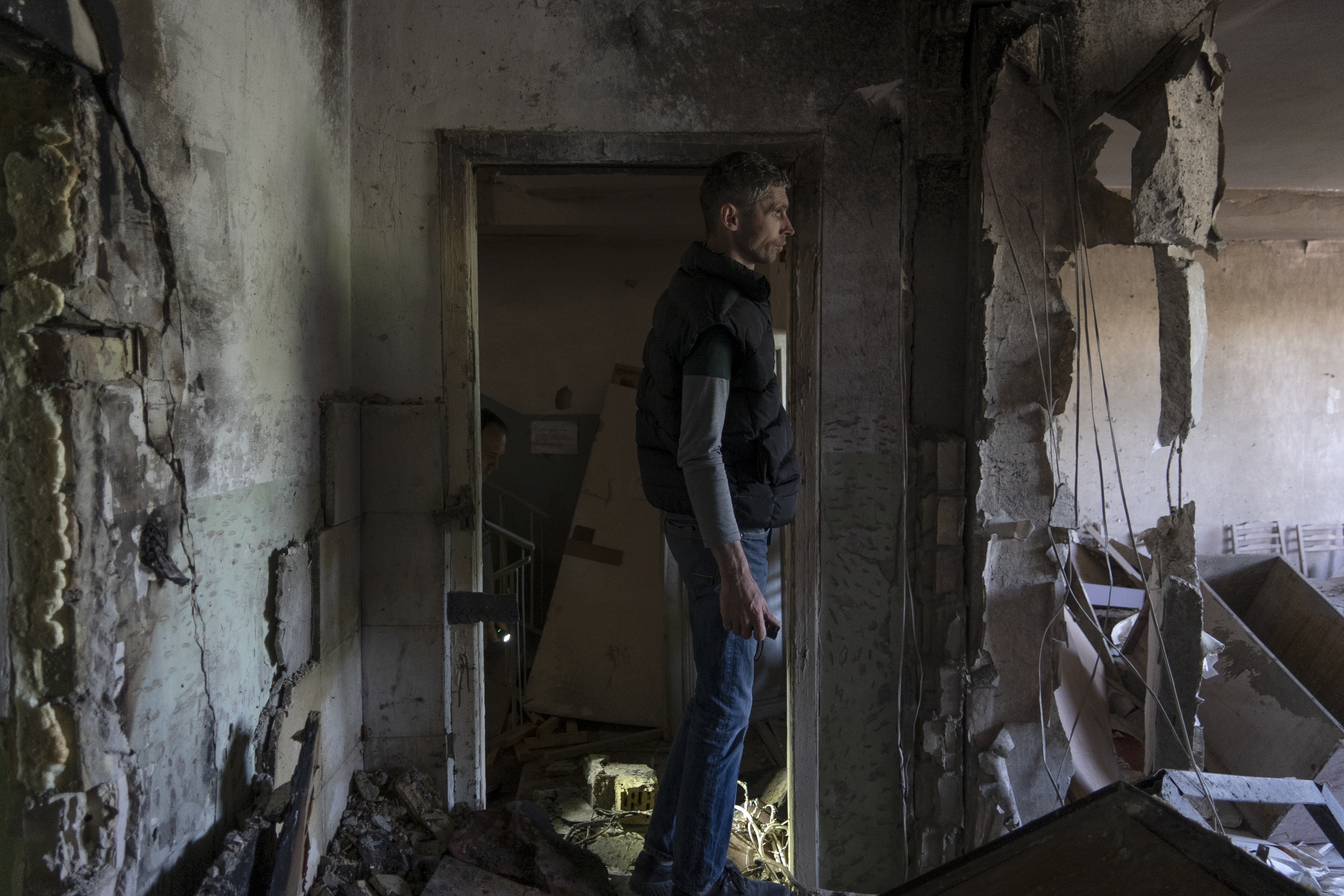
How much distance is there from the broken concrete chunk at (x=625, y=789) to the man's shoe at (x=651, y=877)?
3.63 feet

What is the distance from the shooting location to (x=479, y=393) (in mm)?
2539

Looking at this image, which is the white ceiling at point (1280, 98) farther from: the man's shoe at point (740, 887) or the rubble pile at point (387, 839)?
the rubble pile at point (387, 839)

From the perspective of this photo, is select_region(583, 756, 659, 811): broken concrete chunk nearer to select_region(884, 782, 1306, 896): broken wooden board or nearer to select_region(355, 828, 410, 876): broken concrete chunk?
select_region(355, 828, 410, 876): broken concrete chunk

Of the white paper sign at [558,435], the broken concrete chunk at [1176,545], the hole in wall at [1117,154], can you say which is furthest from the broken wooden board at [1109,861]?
the white paper sign at [558,435]

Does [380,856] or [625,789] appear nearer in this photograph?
[380,856]

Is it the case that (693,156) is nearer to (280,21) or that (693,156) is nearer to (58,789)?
(280,21)

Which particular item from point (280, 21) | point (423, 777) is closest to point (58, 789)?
point (423, 777)

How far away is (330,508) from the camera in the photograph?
7.24 ft

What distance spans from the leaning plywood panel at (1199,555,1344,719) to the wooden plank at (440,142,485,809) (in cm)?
400

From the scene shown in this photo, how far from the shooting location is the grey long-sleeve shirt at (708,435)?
1796 mm

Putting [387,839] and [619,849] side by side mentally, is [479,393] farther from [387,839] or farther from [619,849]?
[619,849]

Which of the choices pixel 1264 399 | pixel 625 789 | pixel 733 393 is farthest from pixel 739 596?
pixel 1264 399

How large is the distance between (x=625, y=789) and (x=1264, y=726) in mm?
2969

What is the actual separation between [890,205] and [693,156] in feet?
2.08
